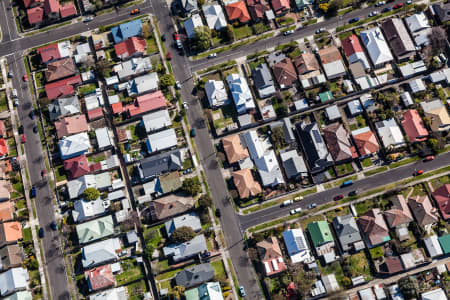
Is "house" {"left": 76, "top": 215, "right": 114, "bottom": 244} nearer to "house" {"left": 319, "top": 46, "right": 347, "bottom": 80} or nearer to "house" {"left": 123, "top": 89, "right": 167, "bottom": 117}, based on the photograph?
"house" {"left": 123, "top": 89, "right": 167, "bottom": 117}

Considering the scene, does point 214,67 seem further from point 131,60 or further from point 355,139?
point 355,139

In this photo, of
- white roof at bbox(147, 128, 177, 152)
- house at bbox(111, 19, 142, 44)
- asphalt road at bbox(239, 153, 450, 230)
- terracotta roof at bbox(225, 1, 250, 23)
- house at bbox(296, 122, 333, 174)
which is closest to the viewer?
asphalt road at bbox(239, 153, 450, 230)

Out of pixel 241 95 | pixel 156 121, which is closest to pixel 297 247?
pixel 241 95

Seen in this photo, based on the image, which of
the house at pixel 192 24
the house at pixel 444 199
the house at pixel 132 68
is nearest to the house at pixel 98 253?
the house at pixel 132 68

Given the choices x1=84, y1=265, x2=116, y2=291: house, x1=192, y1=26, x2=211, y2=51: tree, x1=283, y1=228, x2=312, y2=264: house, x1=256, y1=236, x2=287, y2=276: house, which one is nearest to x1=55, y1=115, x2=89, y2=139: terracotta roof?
x1=84, y1=265, x2=116, y2=291: house

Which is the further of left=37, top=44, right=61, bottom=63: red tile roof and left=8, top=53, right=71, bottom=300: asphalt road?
left=37, top=44, right=61, bottom=63: red tile roof

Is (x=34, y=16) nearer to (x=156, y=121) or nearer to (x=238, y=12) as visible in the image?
(x=156, y=121)

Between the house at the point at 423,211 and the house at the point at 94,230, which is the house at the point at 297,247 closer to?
the house at the point at 423,211
